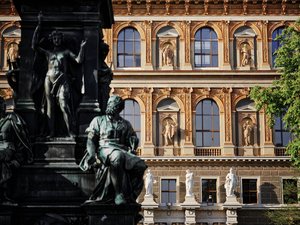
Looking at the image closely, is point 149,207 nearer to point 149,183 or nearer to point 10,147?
point 149,183

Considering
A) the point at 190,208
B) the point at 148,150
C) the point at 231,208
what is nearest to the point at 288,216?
the point at 231,208

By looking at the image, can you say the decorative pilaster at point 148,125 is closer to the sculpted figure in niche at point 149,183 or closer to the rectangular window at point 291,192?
the sculpted figure in niche at point 149,183

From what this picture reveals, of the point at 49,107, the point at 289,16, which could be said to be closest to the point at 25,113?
the point at 49,107

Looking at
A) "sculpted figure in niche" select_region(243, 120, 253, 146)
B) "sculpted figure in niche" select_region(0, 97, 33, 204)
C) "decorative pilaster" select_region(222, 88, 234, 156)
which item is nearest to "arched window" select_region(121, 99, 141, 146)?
"decorative pilaster" select_region(222, 88, 234, 156)

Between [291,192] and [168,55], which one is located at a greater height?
[168,55]

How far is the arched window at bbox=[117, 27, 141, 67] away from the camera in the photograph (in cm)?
3997

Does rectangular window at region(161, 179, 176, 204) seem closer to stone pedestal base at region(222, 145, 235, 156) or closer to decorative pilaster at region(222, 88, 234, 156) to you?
stone pedestal base at region(222, 145, 235, 156)

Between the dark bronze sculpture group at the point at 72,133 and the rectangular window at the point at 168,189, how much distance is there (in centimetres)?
2931

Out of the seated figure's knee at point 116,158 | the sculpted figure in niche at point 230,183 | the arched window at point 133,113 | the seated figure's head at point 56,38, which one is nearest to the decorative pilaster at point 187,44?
the arched window at point 133,113

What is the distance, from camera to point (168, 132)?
3891 centimetres

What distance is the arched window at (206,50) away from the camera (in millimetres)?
40031

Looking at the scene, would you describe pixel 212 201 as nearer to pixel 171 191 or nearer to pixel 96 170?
pixel 171 191

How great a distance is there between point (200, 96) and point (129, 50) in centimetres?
502

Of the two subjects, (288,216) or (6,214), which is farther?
(288,216)
